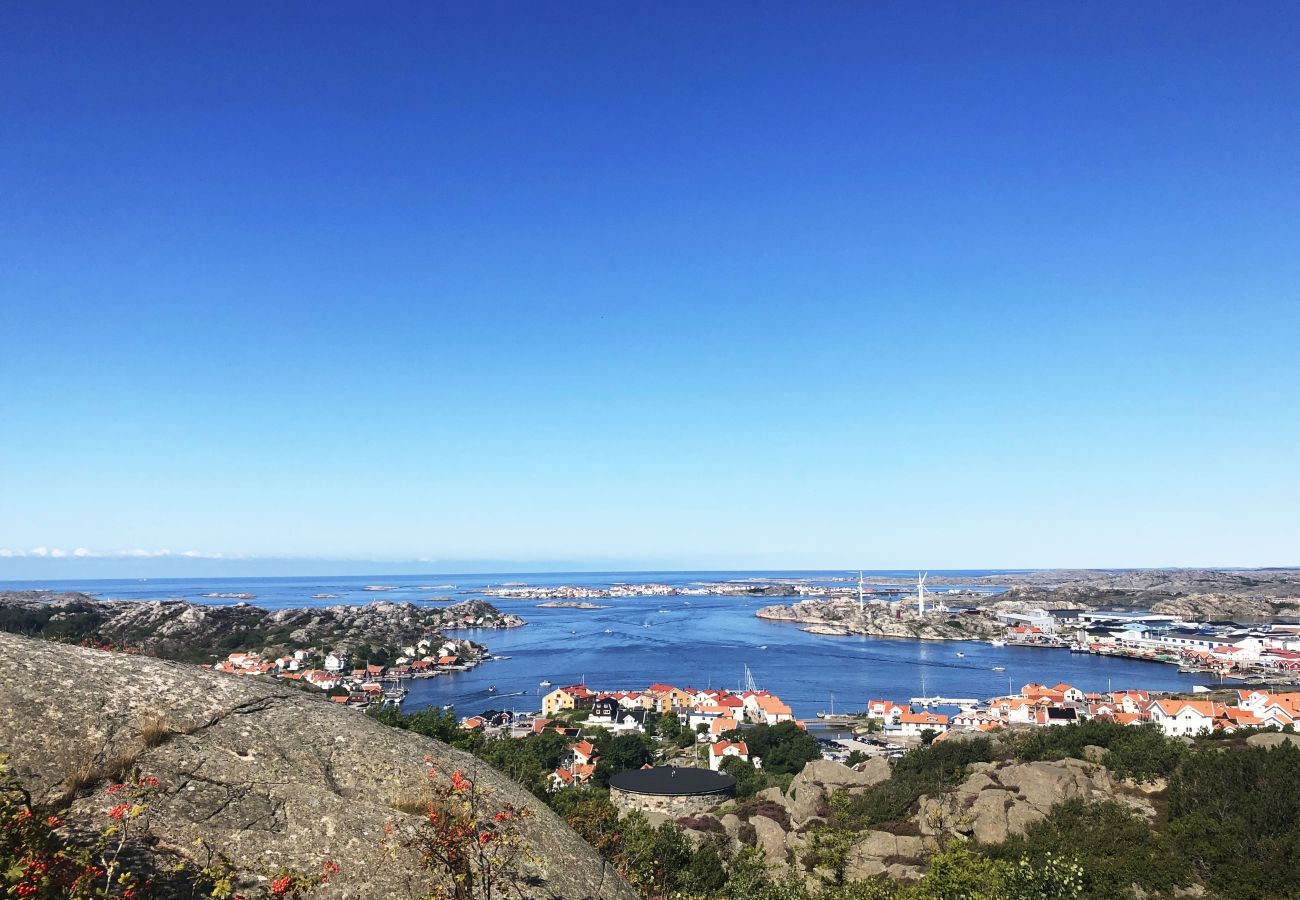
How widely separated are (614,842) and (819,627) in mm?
118129

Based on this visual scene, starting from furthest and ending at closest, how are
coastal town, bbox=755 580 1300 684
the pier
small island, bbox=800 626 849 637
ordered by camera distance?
1. small island, bbox=800 626 849 637
2. coastal town, bbox=755 580 1300 684
3. the pier

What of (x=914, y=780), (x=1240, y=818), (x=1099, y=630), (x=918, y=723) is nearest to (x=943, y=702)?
(x=918, y=723)

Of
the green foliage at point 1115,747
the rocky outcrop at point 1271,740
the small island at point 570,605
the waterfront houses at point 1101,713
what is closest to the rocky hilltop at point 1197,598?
the waterfront houses at point 1101,713

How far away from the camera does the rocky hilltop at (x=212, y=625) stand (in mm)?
62688

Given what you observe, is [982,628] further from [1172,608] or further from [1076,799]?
[1076,799]

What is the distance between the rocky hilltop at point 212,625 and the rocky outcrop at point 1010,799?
57041 millimetres

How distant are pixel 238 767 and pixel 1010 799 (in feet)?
64.3

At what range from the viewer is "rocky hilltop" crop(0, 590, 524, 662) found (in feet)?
206

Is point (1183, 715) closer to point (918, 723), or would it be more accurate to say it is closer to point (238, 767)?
point (918, 723)

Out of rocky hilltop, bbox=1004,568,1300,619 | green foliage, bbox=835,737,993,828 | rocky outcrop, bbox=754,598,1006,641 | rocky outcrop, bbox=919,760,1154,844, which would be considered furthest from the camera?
rocky hilltop, bbox=1004,568,1300,619

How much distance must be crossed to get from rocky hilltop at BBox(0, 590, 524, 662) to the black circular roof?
47.5 meters

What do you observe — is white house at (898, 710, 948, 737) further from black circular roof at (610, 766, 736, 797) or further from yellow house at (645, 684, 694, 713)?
black circular roof at (610, 766, 736, 797)

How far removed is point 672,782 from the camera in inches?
891

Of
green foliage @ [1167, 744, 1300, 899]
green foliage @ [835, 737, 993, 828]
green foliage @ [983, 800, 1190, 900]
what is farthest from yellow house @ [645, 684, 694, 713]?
green foliage @ [1167, 744, 1300, 899]
